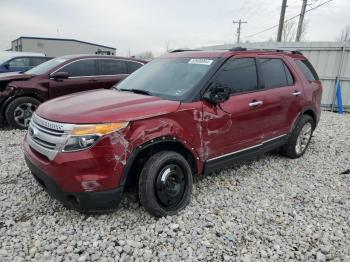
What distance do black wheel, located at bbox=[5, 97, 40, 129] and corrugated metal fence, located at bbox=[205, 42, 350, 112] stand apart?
995 cm

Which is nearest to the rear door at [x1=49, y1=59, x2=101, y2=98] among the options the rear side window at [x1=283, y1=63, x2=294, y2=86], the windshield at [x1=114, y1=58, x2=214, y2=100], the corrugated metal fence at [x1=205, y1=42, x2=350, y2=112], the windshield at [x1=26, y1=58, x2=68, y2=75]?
the windshield at [x1=26, y1=58, x2=68, y2=75]

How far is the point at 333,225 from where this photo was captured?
324 cm

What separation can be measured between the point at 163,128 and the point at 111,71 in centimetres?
501

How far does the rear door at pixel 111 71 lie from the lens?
289 inches

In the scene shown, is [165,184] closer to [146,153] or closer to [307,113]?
[146,153]

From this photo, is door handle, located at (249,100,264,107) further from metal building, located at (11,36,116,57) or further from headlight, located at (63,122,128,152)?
metal building, located at (11,36,116,57)

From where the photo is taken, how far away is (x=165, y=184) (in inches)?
124

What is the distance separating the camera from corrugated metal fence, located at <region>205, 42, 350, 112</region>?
1094cm

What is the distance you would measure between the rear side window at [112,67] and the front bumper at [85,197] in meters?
4.97

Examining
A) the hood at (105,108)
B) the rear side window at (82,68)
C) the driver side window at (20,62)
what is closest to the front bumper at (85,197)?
→ the hood at (105,108)

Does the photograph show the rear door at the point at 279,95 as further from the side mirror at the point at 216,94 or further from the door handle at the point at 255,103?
the side mirror at the point at 216,94

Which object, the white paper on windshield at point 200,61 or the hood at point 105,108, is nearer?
the hood at point 105,108

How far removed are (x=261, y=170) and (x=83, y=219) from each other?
2.81 m

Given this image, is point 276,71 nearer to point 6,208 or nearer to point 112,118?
point 112,118
